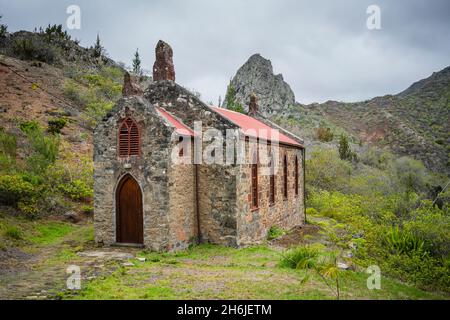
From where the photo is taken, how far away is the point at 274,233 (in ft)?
55.9

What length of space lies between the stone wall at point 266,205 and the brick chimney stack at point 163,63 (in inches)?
193

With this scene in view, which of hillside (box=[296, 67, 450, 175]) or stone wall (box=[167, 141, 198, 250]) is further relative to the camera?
hillside (box=[296, 67, 450, 175])

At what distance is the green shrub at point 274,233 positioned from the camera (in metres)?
16.8

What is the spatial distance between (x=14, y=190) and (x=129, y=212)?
696 centimetres

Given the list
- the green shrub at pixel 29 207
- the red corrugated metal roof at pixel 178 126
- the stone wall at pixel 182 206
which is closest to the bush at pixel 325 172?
the stone wall at pixel 182 206

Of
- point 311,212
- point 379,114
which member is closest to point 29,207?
point 311,212

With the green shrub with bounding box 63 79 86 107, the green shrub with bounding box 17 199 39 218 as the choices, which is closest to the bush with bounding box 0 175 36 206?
the green shrub with bounding box 17 199 39 218

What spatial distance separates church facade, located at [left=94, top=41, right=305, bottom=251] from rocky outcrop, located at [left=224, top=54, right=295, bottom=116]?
47211mm

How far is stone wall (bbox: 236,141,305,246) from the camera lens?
46.6ft

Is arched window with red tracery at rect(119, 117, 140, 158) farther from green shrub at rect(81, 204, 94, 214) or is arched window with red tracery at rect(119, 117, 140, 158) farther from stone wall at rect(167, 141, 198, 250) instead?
green shrub at rect(81, 204, 94, 214)

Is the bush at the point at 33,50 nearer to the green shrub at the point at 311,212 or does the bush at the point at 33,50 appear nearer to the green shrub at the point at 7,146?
the green shrub at the point at 7,146

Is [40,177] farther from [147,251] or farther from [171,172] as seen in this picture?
[171,172]

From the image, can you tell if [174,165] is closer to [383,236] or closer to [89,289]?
[89,289]
